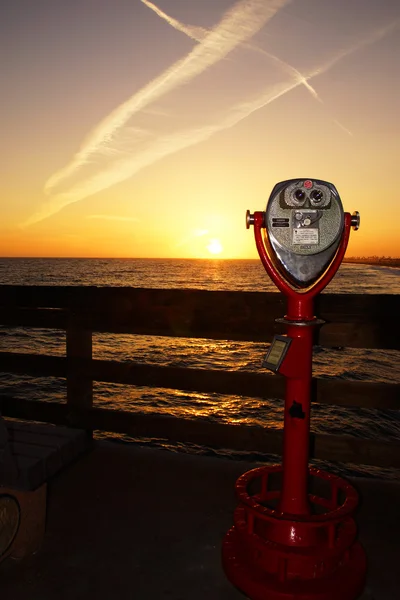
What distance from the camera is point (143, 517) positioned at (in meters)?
2.53

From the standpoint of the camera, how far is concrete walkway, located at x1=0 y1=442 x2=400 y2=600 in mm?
2016

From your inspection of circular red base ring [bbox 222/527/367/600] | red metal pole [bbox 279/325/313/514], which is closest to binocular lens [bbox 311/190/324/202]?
red metal pole [bbox 279/325/313/514]

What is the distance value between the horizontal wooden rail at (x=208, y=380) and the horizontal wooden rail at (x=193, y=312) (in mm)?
234

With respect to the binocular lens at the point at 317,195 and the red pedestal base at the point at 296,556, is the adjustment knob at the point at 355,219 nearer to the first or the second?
the binocular lens at the point at 317,195

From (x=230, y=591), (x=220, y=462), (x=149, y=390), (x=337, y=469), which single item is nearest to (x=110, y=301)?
(x=220, y=462)

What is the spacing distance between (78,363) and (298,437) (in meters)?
1.73

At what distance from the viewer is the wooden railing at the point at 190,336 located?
2836 mm

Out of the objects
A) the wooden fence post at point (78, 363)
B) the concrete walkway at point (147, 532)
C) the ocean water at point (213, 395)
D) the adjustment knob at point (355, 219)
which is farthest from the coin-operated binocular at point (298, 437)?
the ocean water at point (213, 395)

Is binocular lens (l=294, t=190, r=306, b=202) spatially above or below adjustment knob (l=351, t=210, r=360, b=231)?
above

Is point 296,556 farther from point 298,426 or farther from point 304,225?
point 304,225

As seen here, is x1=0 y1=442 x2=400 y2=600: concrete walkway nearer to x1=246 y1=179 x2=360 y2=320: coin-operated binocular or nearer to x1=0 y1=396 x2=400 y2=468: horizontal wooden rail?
x1=0 y1=396 x2=400 y2=468: horizontal wooden rail

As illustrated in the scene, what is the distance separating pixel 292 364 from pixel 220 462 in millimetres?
1413

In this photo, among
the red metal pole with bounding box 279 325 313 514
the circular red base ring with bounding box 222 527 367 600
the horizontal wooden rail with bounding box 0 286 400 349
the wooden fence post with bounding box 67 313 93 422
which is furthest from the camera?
the wooden fence post with bounding box 67 313 93 422

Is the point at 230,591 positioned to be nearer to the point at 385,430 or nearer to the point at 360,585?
the point at 360,585
